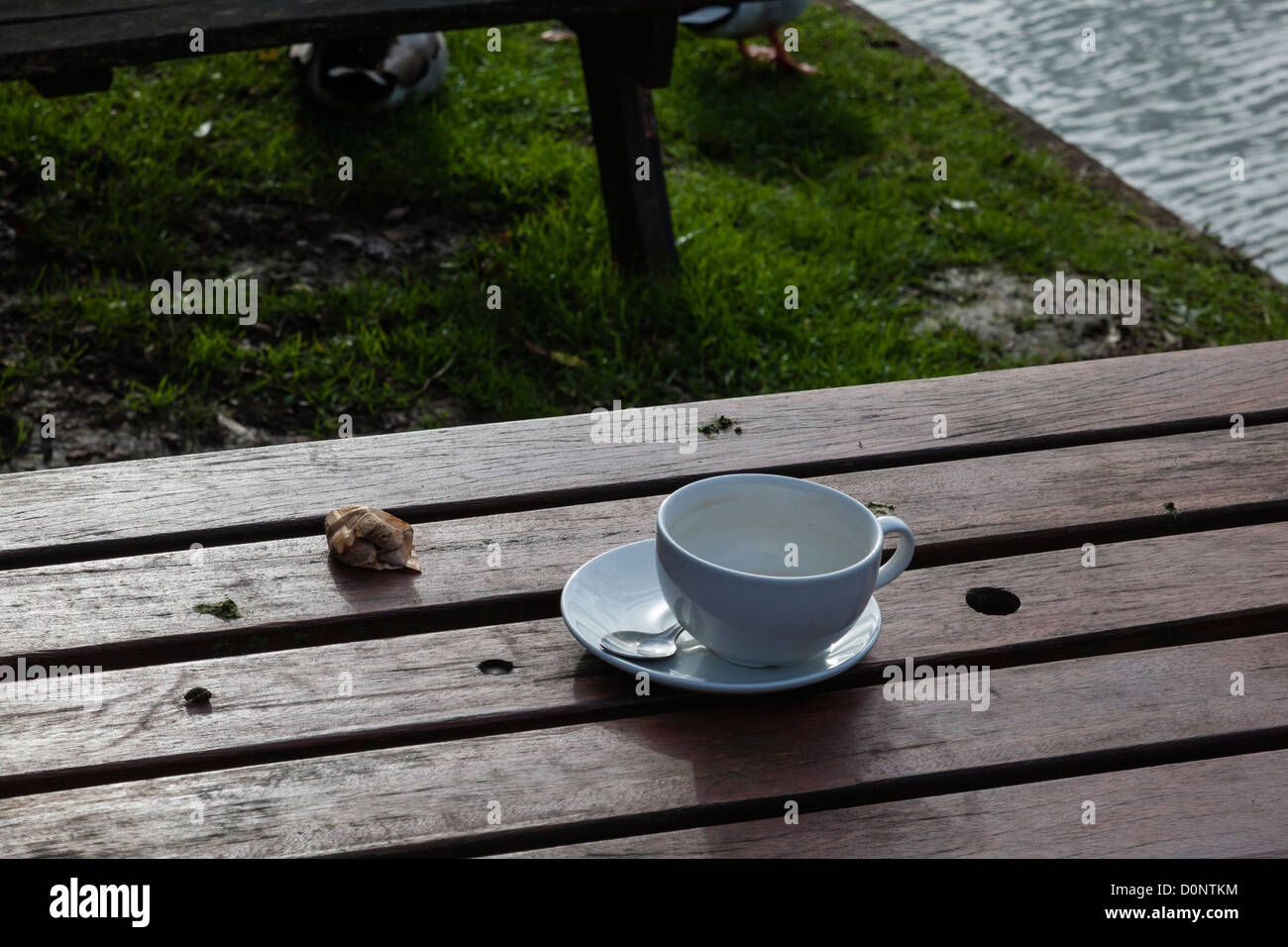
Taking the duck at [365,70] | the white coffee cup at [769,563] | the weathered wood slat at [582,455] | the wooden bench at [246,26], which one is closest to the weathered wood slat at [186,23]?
the wooden bench at [246,26]

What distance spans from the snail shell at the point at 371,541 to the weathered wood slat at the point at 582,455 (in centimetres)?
9

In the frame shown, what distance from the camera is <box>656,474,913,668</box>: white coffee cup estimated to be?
3.10 ft

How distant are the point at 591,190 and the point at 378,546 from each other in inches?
108

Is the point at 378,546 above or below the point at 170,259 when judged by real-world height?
below

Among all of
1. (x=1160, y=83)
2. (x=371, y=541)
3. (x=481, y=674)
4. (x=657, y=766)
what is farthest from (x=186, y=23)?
(x=1160, y=83)

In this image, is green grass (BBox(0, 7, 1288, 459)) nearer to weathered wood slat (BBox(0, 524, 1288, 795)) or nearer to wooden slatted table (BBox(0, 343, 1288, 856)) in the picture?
wooden slatted table (BBox(0, 343, 1288, 856))

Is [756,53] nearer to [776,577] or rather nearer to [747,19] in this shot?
[747,19]

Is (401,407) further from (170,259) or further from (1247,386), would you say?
(1247,386)

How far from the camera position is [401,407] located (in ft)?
9.90

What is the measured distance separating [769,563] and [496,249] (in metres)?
2.57

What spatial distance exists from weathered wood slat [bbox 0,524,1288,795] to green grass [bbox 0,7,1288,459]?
1.91m

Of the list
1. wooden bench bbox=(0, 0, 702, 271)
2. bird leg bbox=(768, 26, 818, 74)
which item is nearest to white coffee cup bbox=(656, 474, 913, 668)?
wooden bench bbox=(0, 0, 702, 271)

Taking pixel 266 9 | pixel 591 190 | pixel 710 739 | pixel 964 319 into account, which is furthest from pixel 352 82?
pixel 710 739

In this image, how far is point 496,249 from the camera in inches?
138
